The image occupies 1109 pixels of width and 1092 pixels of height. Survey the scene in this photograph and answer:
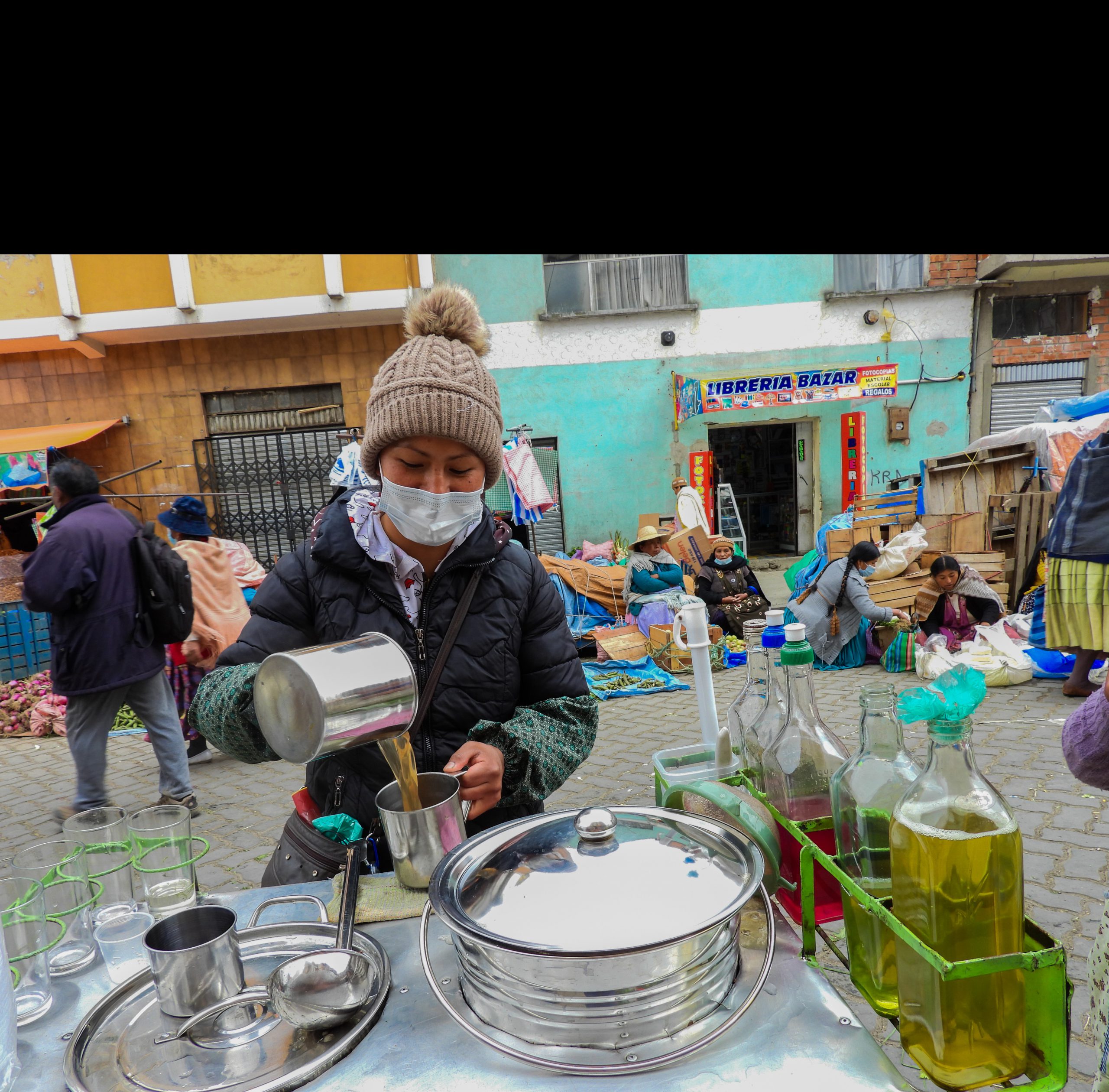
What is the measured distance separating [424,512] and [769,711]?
2.86ft

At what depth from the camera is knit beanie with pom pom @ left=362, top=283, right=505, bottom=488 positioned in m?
1.58

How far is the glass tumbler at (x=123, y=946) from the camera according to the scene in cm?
112

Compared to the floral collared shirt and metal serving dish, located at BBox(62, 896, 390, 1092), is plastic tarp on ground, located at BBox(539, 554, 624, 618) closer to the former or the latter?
the floral collared shirt

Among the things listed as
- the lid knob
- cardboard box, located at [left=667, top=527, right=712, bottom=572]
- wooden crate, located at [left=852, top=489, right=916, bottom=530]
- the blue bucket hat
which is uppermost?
the blue bucket hat

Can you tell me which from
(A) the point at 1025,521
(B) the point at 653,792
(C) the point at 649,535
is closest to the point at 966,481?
(A) the point at 1025,521

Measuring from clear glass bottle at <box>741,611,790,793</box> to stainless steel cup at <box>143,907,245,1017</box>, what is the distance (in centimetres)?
87

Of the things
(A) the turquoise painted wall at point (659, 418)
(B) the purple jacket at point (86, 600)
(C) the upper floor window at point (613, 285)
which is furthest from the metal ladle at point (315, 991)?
(C) the upper floor window at point (613, 285)

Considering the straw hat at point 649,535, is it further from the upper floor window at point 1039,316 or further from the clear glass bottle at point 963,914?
the clear glass bottle at point 963,914

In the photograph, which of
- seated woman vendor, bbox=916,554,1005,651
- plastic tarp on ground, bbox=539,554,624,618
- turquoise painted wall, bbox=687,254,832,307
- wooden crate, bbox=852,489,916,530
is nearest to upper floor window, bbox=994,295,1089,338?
turquoise painted wall, bbox=687,254,832,307

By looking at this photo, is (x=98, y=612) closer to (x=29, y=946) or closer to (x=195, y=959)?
Answer: (x=29, y=946)
